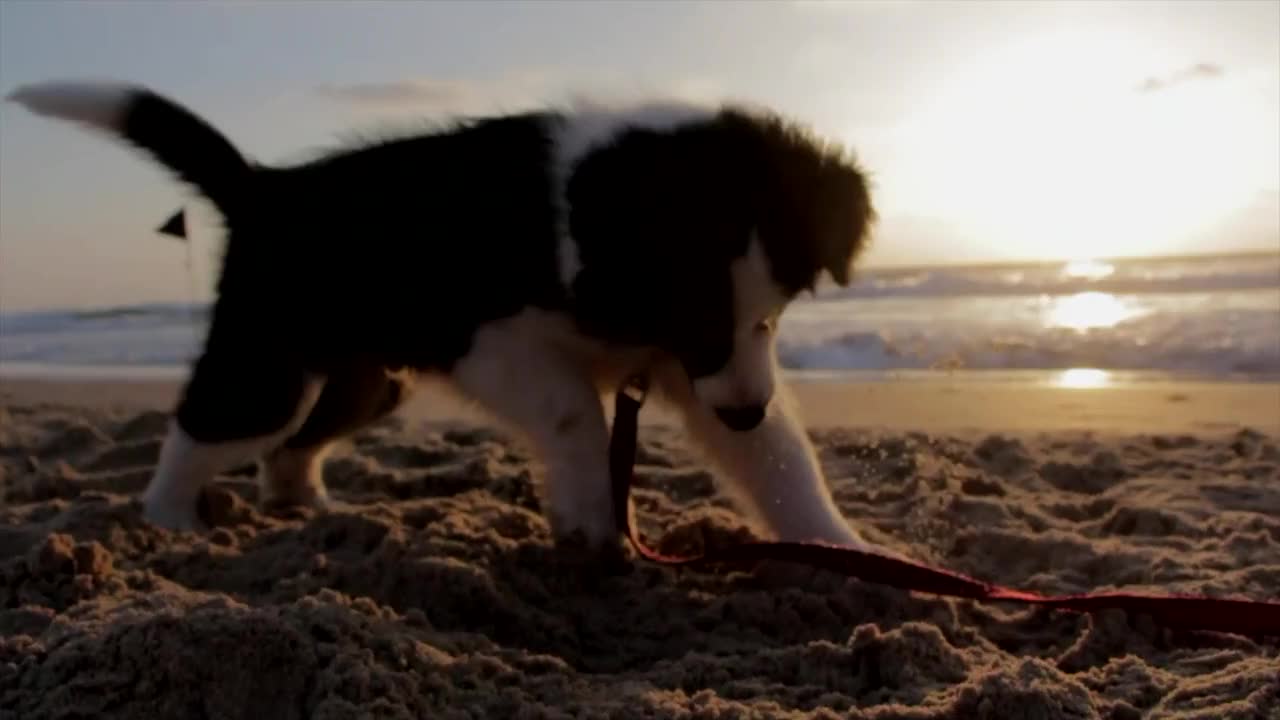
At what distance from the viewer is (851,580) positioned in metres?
2.75

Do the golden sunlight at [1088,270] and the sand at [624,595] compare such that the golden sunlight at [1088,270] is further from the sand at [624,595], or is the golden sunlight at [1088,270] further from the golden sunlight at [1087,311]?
the sand at [624,595]

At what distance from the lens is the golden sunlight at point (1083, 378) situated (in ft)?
22.2

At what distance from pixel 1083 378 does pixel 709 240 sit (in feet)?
16.0

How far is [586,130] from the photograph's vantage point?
119 inches

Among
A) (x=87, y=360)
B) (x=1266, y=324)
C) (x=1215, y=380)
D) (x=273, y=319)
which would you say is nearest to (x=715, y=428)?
(x=273, y=319)

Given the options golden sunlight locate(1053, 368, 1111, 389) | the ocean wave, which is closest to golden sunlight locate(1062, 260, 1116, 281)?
the ocean wave

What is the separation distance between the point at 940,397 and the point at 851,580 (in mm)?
3892

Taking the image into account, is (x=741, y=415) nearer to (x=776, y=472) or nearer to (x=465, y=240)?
(x=776, y=472)

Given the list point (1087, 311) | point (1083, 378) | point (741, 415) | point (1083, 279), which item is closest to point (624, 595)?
point (741, 415)

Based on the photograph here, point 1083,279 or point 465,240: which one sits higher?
point 1083,279

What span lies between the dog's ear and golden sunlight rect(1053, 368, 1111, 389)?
397 cm

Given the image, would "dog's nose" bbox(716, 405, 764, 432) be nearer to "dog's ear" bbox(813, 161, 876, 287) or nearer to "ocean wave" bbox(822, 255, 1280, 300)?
"dog's ear" bbox(813, 161, 876, 287)

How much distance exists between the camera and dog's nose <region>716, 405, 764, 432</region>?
287cm

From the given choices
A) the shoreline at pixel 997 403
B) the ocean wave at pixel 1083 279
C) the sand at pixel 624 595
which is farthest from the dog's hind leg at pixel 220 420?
the ocean wave at pixel 1083 279
